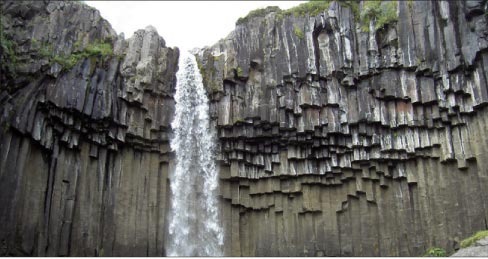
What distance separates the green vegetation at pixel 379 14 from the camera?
88.9 feet

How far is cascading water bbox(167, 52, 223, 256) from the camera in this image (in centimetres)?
2694

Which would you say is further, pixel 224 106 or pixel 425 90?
pixel 224 106

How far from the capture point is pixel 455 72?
2478 centimetres

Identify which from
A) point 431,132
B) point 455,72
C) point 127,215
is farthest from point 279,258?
point 455,72

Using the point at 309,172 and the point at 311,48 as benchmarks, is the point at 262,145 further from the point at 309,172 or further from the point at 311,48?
the point at 311,48

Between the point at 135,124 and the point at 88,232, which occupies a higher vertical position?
the point at 135,124

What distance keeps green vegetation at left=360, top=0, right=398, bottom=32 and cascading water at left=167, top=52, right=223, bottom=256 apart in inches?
330

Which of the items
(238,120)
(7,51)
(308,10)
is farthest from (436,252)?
(7,51)

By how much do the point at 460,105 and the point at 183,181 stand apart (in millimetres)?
12838

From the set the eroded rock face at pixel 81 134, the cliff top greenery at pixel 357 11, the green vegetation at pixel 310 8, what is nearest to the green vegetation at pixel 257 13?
the cliff top greenery at pixel 357 11

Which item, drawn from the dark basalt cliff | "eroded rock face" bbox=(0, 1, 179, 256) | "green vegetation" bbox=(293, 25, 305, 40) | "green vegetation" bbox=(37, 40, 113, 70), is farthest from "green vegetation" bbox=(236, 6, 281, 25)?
"green vegetation" bbox=(37, 40, 113, 70)

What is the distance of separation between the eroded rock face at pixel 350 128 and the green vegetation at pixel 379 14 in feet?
1.12

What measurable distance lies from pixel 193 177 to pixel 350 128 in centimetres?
770

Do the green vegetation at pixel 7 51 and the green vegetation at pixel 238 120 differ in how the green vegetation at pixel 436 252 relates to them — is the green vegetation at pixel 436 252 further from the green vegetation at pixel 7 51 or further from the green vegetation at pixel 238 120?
the green vegetation at pixel 7 51
